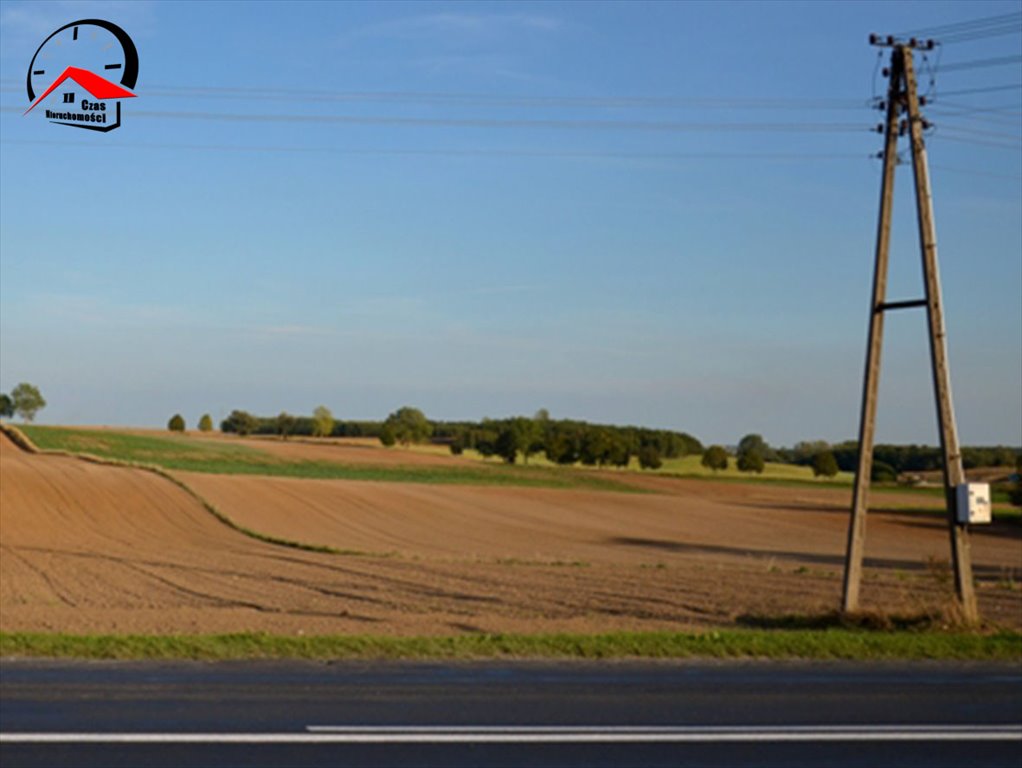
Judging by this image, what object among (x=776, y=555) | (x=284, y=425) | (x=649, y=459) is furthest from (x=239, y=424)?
(x=776, y=555)

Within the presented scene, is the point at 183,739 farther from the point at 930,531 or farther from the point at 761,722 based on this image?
the point at 930,531

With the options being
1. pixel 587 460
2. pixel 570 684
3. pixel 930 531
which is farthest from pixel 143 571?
pixel 587 460

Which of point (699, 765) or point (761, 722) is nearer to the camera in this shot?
point (699, 765)

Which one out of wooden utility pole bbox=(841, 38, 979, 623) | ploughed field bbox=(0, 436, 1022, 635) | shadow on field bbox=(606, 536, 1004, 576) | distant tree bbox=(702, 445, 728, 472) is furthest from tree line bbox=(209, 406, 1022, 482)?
wooden utility pole bbox=(841, 38, 979, 623)

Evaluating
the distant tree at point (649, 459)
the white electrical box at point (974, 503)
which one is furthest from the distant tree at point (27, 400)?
the white electrical box at point (974, 503)

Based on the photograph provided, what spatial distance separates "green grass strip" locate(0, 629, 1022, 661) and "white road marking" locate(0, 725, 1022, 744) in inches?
147

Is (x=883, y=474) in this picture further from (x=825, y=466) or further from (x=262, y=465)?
(x=262, y=465)

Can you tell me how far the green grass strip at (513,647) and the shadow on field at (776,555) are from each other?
23216 millimetres

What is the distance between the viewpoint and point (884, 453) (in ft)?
357

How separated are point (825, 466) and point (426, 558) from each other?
3107 inches

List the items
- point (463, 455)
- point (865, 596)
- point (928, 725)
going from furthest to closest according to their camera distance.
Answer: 1. point (463, 455)
2. point (865, 596)
3. point (928, 725)

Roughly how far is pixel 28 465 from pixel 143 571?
87.9ft

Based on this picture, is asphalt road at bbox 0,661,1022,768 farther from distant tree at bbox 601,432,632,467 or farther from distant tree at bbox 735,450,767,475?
distant tree at bbox 735,450,767,475

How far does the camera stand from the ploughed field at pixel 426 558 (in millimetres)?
20797
